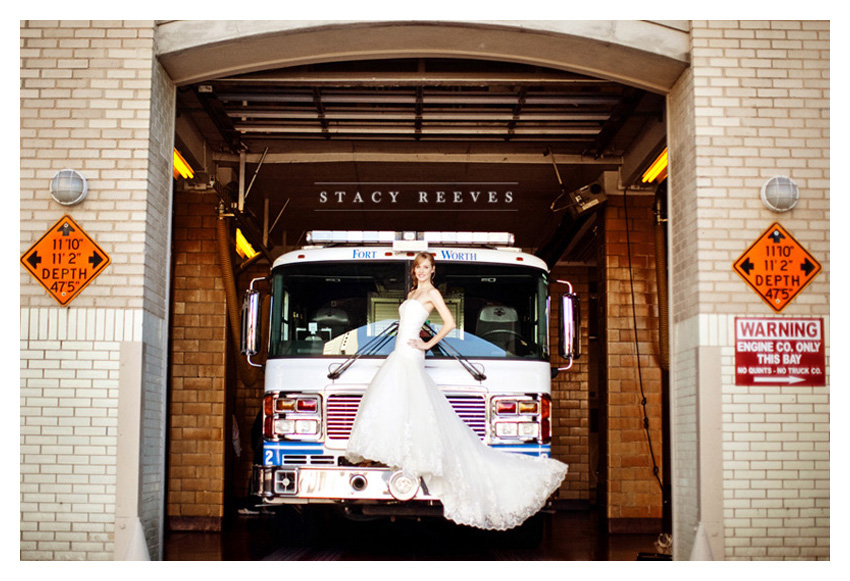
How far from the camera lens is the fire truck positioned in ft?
25.8

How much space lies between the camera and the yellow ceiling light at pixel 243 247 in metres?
13.5

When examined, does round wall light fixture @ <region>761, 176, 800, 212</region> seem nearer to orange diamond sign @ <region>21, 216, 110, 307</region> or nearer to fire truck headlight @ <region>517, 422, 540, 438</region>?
fire truck headlight @ <region>517, 422, 540, 438</region>

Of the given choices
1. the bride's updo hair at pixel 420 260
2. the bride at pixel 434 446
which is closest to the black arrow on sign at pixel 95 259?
the bride at pixel 434 446

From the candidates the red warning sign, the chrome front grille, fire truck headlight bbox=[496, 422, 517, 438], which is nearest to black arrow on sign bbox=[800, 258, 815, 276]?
the red warning sign

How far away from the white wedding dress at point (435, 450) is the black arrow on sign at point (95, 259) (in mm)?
2297

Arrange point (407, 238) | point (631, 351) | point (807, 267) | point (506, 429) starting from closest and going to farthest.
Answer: point (807, 267) → point (506, 429) → point (407, 238) → point (631, 351)

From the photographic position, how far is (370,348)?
325 inches

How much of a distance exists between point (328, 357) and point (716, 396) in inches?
122

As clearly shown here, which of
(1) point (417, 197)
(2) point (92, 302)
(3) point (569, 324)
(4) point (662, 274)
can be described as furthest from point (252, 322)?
(1) point (417, 197)

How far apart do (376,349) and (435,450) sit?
3.77 feet

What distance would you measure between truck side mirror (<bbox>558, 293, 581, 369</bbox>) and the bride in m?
1.01

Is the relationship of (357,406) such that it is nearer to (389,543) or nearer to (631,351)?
(389,543)

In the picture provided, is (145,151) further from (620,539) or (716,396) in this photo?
(620,539)
